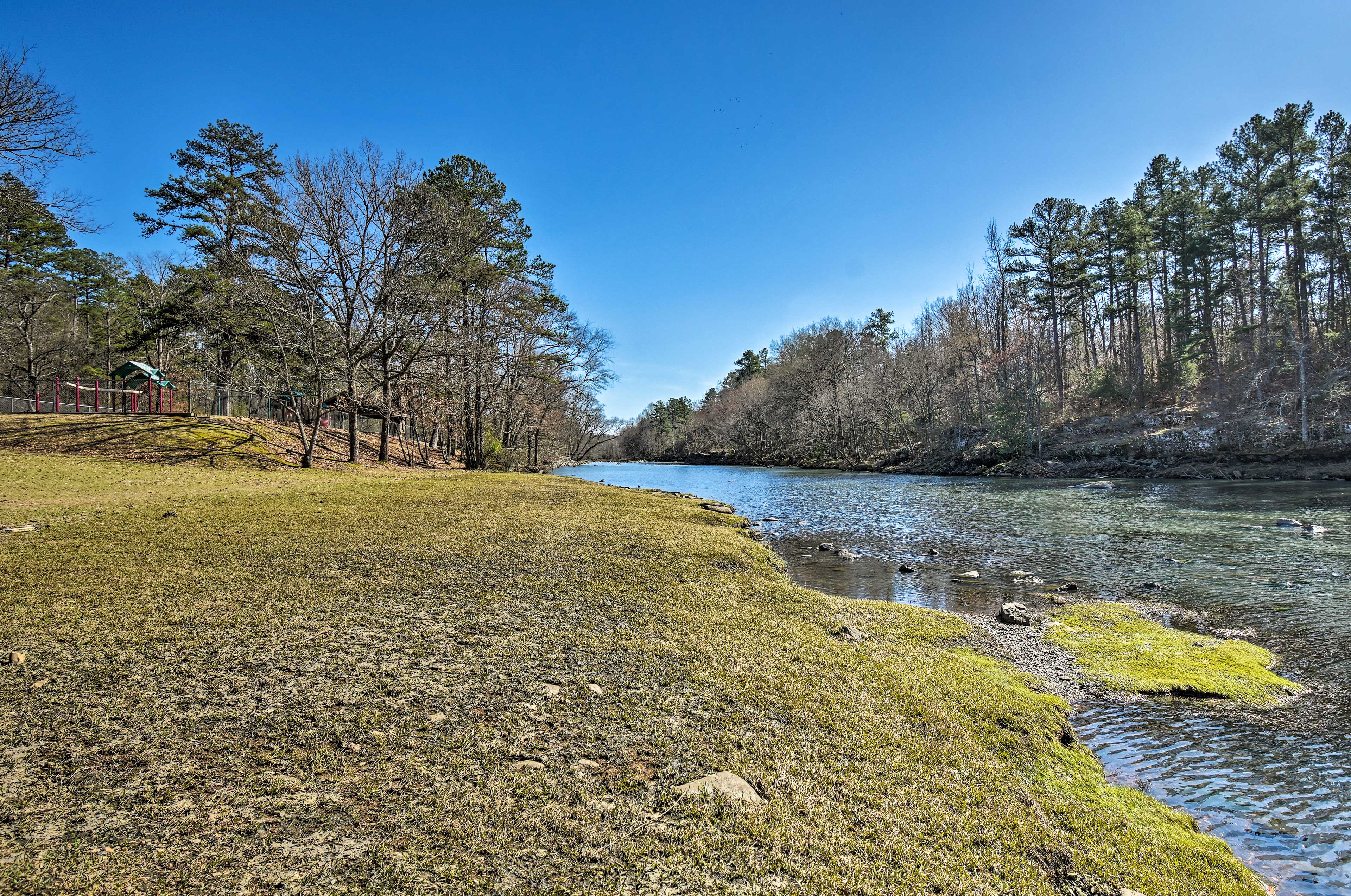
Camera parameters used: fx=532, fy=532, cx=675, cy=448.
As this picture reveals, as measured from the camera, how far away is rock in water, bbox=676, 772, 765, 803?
Answer: 2.64 meters

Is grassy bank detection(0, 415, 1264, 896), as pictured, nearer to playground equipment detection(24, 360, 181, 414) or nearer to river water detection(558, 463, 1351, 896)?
river water detection(558, 463, 1351, 896)

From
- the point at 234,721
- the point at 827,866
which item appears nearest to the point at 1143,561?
the point at 827,866

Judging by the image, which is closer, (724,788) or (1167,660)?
(724,788)

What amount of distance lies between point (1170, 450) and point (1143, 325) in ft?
66.6

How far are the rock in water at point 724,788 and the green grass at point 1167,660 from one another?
4.28 metres

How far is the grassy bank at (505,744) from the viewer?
2156mm

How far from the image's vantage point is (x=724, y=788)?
2713 mm

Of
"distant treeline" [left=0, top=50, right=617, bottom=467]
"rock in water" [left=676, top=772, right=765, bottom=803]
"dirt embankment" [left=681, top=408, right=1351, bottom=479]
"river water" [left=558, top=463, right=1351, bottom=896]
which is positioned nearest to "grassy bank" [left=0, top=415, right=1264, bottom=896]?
"rock in water" [left=676, top=772, right=765, bottom=803]

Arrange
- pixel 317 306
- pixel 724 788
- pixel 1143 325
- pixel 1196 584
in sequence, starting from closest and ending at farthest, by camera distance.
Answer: pixel 724 788
pixel 1196 584
pixel 317 306
pixel 1143 325

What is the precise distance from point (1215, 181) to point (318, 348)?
53912mm

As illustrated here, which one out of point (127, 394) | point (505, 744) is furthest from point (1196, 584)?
point (127, 394)

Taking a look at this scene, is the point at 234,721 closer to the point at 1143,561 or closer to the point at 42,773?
the point at 42,773

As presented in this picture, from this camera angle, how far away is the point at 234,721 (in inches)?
120

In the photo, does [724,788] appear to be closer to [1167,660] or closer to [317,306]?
[1167,660]
